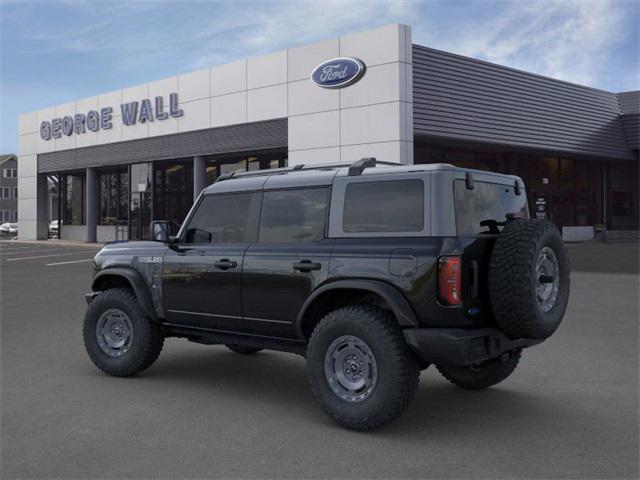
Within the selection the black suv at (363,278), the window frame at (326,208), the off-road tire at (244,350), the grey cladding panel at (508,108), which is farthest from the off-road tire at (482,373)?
the grey cladding panel at (508,108)

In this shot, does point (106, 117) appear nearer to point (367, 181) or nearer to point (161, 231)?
point (161, 231)

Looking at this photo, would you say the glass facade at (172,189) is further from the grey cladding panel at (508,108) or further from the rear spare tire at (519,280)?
the rear spare tire at (519,280)

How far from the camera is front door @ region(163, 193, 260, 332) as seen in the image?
5.64 m

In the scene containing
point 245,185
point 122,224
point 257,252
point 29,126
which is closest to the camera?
point 257,252

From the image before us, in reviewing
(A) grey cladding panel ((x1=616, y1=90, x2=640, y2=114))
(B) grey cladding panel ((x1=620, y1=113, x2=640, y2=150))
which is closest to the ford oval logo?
(A) grey cladding panel ((x1=616, y1=90, x2=640, y2=114))

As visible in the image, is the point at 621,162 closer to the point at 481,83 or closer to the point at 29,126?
the point at 481,83

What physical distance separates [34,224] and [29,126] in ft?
18.8

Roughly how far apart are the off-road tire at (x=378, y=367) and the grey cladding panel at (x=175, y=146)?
20386 millimetres

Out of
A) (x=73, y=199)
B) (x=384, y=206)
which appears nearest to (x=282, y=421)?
(x=384, y=206)

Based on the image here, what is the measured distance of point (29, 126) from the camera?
38562 mm

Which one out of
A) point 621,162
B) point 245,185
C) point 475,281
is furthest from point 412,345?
point 621,162

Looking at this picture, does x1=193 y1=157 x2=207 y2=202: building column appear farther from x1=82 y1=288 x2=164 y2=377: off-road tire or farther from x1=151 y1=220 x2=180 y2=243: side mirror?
x1=151 y1=220 x2=180 y2=243: side mirror

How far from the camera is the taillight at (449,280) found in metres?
4.42

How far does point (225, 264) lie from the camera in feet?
18.5
